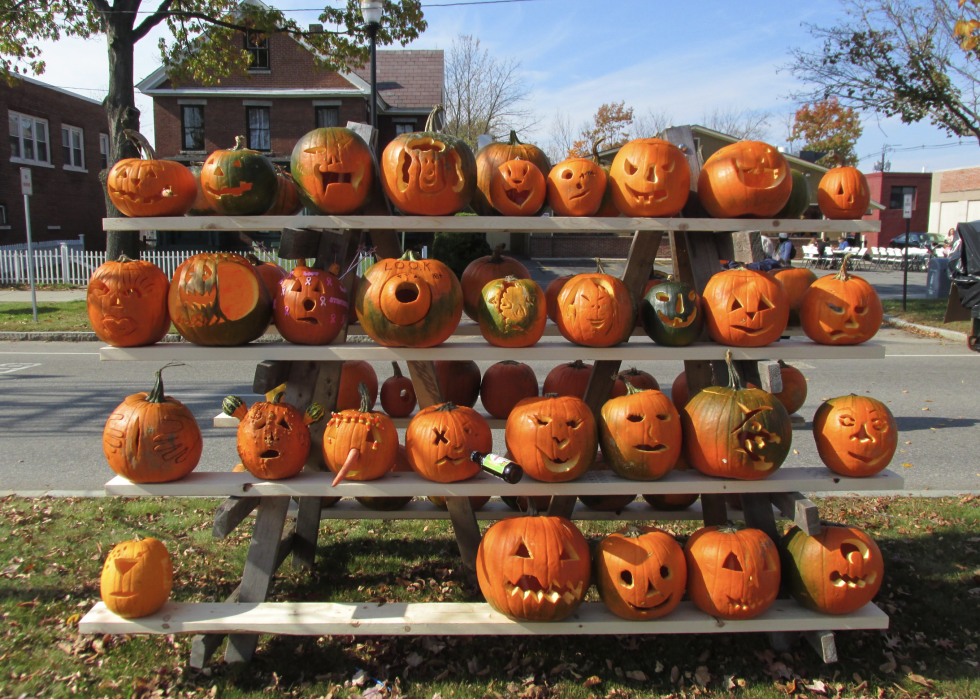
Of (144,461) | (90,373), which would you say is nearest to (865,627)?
(144,461)

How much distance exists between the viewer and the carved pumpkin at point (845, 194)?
10.6 feet

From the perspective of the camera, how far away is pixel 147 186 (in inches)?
118

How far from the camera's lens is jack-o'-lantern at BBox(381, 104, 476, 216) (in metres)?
3.04

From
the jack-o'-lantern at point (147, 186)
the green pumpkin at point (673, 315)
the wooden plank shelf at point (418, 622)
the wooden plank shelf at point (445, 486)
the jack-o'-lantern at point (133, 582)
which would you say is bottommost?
the wooden plank shelf at point (418, 622)

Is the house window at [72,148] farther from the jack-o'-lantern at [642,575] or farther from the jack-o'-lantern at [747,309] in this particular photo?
the jack-o'-lantern at [642,575]

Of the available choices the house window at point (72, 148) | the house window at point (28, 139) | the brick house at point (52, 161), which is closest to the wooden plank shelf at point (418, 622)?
the brick house at point (52, 161)

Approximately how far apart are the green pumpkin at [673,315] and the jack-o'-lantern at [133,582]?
8.12ft

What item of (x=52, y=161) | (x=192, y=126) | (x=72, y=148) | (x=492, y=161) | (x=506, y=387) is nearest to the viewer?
(x=492, y=161)

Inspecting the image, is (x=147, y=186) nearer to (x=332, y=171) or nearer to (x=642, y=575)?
(x=332, y=171)

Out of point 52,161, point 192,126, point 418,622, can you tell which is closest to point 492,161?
point 418,622

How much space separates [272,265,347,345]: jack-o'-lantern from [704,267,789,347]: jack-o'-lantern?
1.78 m

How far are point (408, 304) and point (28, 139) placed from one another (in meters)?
31.4

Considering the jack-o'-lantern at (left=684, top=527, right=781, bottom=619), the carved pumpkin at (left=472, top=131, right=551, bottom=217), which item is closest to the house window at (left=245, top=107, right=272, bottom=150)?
the carved pumpkin at (left=472, top=131, right=551, bottom=217)

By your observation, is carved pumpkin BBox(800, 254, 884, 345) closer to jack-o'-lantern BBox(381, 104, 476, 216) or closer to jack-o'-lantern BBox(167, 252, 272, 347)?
jack-o'-lantern BBox(381, 104, 476, 216)
